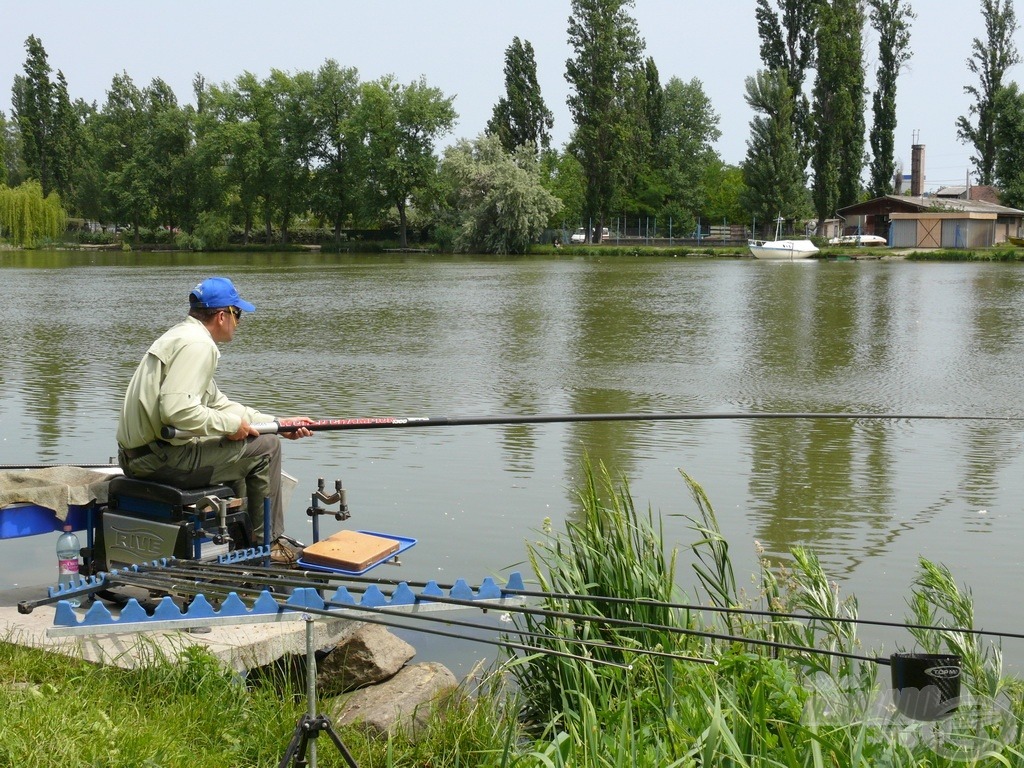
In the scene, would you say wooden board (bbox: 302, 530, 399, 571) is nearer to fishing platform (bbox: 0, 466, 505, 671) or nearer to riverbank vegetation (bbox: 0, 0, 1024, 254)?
fishing platform (bbox: 0, 466, 505, 671)

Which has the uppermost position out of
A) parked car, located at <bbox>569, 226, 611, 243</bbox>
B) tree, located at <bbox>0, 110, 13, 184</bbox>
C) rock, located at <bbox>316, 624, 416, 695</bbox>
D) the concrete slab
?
tree, located at <bbox>0, 110, 13, 184</bbox>

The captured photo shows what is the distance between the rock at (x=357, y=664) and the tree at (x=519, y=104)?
68165mm

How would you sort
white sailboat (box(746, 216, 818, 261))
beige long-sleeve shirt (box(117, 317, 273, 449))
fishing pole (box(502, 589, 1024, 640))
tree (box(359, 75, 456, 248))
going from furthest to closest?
tree (box(359, 75, 456, 248)) → white sailboat (box(746, 216, 818, 261)) → beige long-sleeve shirt (box(117, 317, 273, 449)) → fishing pole (box(502, 589, 1024, 640))

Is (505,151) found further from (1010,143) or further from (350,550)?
(350,550)

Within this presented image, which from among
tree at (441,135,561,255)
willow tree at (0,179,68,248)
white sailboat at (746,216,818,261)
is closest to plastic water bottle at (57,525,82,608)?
white sailboat at (746,216,818,261)

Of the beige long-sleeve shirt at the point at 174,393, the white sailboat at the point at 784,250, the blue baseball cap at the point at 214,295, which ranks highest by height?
the white sailboat at the point at 784,250

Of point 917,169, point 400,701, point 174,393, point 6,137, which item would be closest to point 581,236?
point 917,169

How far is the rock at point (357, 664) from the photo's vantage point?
4770 millimetres

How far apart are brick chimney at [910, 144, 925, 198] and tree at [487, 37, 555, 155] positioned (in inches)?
945

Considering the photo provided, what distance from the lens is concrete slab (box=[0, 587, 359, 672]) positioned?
443cm

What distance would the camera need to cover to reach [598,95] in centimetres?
6688

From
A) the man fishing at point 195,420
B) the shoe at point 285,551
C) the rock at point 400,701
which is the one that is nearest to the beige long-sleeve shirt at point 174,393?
the man fishing at point 195,420

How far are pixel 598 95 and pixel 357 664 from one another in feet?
212

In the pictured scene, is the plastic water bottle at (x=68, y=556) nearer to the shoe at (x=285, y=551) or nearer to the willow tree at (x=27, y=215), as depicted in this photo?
the shoe at (x=285, y=551)
